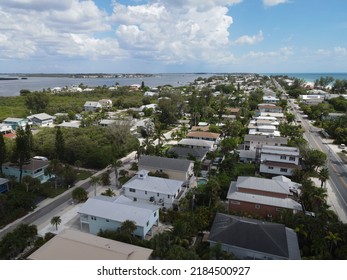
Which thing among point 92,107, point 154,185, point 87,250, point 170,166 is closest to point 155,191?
point 154,185

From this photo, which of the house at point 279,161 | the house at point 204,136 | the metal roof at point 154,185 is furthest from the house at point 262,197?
the house at point 204,136

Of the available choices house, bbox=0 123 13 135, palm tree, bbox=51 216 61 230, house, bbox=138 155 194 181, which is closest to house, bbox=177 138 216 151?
house, bbox=138 155 194 181

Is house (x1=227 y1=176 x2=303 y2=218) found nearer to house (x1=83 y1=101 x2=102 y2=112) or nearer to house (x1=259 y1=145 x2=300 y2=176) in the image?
house (x1=259 y1=145 x2=300 y2=176)

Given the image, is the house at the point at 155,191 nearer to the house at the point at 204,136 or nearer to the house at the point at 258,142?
the house at the point at 258,142

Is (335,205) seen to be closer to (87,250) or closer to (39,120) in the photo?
A: (87,250)

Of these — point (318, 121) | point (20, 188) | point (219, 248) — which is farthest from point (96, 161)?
point (318, 121)
